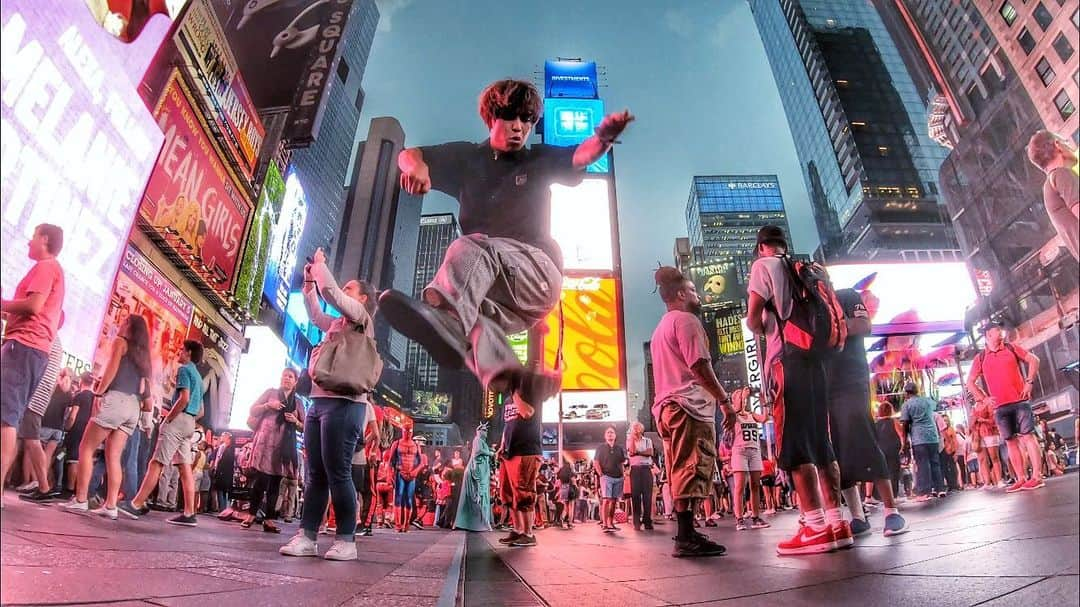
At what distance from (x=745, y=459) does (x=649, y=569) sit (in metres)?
0.93

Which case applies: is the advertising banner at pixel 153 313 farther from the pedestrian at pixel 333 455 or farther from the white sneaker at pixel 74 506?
the pedestrian at pixel 333 455

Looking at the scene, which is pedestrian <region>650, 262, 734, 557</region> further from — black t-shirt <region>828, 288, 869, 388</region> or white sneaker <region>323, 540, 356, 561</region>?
white sneaker <region>323, 540, 356, 561</region>

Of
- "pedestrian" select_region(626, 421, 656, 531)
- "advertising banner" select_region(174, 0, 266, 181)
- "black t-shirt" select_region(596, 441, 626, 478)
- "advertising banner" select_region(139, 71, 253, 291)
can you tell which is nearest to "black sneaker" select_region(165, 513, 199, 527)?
"advertising banner" select_region(139, 71, 253, 291)

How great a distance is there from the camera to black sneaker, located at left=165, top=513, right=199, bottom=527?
31.0 inches

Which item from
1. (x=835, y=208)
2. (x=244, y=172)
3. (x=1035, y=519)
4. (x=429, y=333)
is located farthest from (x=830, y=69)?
(x=244, y=172)

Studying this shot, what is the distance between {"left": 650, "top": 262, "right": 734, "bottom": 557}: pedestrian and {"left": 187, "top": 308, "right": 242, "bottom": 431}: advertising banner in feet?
3.20

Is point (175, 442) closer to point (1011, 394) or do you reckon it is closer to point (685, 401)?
point (1011, 394)

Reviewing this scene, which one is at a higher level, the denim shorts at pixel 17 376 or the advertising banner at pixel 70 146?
the advertising banner at pixel 70 146

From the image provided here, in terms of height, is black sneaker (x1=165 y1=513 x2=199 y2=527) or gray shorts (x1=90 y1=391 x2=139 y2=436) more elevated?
gray shorts (x1=90 y1=391 x2=139 y2=436)

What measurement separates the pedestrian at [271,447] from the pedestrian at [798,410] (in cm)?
103

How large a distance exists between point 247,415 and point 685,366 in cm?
124

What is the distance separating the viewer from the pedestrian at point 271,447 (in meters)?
1.11

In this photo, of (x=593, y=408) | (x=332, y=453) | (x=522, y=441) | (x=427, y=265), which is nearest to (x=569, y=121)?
(x=427, y=265)

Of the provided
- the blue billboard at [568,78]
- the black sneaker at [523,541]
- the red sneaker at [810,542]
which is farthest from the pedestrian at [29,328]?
the black sneaker at [523,541]
